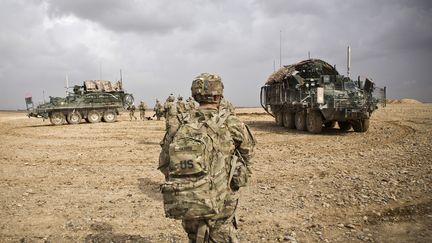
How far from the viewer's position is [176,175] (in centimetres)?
239

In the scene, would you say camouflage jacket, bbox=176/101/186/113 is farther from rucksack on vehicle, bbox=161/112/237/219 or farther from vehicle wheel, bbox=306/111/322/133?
rucksack on vehicle, bbox=161/112/237/219

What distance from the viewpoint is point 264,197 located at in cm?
541

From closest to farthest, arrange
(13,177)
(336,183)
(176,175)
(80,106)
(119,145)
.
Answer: (176,175), (336,183), (13,177), (119,145), (80,106)

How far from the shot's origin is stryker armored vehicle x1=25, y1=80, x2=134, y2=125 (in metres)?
22.3

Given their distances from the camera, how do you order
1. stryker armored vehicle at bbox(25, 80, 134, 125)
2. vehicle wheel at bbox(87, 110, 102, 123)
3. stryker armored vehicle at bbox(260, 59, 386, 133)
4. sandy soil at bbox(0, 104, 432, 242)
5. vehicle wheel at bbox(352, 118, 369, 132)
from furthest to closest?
vehicle wheel at bbox(87, 110, 102, 123) < stryker armored vehicle at bbox(25, 80, 134, 125) < vehicle wheel at bbox(352, 118, 369, 132) < stryker armored vehicle at bbox(260, 59, 386, 133) < sandy soil at bbox(0, 104, 432, 242)

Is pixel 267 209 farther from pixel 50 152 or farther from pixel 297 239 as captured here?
pixel 50 152

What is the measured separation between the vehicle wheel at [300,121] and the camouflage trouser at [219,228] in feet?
38.0

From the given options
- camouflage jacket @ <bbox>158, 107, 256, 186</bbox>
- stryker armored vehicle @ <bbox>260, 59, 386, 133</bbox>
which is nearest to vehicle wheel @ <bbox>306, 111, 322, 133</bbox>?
stryker armored vehicle @ <bbox>260, 59, 386, 133</bbox>

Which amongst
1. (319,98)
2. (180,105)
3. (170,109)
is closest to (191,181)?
(170,109)

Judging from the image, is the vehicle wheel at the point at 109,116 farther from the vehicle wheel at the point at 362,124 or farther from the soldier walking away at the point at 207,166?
the soldier walking away at the point at 207,166

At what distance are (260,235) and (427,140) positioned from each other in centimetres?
805

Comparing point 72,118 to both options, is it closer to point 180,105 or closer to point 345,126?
point 180,105

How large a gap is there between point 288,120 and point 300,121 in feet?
4.54

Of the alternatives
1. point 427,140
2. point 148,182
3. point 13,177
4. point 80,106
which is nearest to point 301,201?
point 148,182
